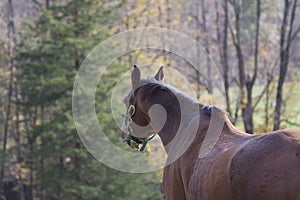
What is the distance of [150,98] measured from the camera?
500 centimetres

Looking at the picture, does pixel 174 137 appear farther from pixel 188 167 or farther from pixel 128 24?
pixel 128 24

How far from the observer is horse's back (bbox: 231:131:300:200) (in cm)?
292

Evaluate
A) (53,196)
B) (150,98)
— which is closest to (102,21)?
(53,196)

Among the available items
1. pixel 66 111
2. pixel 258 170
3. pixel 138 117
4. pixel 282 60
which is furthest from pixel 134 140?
pixel 66 111

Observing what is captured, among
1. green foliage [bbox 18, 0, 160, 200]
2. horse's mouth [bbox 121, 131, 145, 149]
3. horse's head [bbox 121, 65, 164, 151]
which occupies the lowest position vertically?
green foliage [bbox 18, 0, 160, 200]

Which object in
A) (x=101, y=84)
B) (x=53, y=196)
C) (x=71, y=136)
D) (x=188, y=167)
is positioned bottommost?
(x=53, y=196)

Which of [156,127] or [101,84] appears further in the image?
[101,84]

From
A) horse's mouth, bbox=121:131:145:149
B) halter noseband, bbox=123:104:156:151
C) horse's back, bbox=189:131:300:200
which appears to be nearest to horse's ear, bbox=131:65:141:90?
halter noseband, bbox=123:104:156:151

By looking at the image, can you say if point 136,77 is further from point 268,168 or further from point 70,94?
point 70,94

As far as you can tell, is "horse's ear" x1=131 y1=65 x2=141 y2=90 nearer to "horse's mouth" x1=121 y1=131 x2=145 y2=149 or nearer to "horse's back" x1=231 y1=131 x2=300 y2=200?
"horse's mouth" x1=121 y1=131 x2=145 y2=149

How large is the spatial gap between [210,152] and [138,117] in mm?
1705

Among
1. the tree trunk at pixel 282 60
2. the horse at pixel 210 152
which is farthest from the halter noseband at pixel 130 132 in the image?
the tree trunk at pixel 282 60

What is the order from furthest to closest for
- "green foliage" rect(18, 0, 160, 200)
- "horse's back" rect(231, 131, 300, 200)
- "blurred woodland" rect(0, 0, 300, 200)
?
"green foliage" rect(18, 0, 160, 200) < "blurred woodland" rect(0, 0, 300, 200) < "horse's back" rect(231, 131, 300, 200)

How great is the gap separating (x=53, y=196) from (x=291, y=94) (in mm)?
8512
